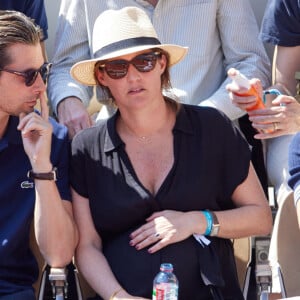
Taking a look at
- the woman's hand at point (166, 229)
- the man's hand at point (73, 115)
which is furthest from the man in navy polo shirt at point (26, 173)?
the man's hand at point (73, 115)

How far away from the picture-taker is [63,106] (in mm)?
4531

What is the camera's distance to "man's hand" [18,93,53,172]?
3.68m

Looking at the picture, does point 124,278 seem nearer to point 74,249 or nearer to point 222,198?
point 74,249

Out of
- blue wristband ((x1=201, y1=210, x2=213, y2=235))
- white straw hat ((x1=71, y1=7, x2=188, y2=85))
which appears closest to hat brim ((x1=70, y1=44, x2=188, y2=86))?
white straw hat ((x1=71, y1=7, x2=188, y2=85))

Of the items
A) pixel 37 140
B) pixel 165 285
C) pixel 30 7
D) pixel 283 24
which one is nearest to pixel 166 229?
pixel 165 285

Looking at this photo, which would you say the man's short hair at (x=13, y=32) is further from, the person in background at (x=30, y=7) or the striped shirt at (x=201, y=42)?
the person in background at (x=30, y=7)

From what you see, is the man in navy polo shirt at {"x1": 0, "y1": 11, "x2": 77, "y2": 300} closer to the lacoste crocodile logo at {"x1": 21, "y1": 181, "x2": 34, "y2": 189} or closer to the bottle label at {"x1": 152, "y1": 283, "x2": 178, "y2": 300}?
the lacoste crocodile logo at {"x1": 21, "y1": 181, "x2": 34, "y2": 189}

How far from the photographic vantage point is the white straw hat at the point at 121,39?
3.72 metres

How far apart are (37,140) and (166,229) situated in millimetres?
657

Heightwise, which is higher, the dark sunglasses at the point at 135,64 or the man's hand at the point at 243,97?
the dark sunglasses at the point at 135,64

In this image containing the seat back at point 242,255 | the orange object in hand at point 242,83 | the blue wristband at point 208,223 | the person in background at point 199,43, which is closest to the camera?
Answer: the orange object in hand at point 242,83

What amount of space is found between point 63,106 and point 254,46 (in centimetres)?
106

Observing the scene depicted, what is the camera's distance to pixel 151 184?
3742 millimetres

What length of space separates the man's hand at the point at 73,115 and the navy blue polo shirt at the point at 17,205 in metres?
0.48
